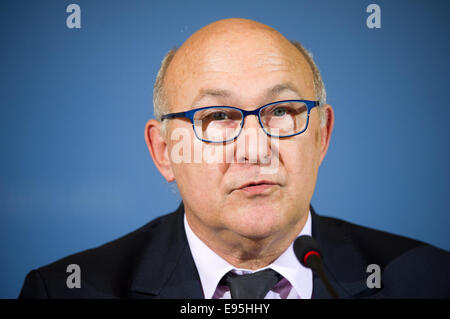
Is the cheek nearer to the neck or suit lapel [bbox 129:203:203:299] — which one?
the neck

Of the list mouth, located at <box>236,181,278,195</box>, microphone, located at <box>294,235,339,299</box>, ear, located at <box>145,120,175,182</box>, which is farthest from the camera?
ear, located at <box>145,120,175,182</box>

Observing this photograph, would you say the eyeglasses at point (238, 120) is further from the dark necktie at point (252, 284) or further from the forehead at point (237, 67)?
the dark necktie at point (252, 284)

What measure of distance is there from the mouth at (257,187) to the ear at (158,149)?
0.37 m

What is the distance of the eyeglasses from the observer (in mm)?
1272

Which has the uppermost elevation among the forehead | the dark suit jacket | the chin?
the forehead

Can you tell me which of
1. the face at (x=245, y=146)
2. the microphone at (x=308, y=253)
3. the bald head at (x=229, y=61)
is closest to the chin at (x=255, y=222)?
the face at (x=245, y=146)

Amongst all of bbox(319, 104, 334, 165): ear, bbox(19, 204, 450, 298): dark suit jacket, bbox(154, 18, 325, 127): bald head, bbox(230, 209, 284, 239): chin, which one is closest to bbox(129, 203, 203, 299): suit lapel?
bbox(19, 204, 450, 298): dark suit jacket

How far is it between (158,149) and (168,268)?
45 cm

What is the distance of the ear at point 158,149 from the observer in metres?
1.48

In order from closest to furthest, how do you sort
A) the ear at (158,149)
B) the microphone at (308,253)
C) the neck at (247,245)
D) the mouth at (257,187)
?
the microphone at (308,253) < the mouth at (257,187) < the neck at (247,245) < the ear at (158,149)

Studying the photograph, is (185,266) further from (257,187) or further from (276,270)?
(257,187)

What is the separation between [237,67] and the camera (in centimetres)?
126

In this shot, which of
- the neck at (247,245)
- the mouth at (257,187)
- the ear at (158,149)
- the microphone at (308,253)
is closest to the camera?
the microphone at (308,253)

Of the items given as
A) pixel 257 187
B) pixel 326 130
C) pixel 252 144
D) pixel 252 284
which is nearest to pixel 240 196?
pixel 257 187
